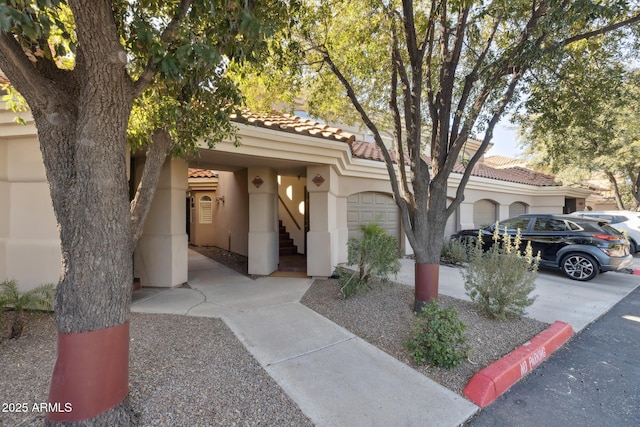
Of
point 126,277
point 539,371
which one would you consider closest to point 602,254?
point 539,371

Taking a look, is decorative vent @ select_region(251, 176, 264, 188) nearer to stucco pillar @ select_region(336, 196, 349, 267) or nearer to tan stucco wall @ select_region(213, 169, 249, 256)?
tan stucco wall @ select_region(213, 169, 249, 256)

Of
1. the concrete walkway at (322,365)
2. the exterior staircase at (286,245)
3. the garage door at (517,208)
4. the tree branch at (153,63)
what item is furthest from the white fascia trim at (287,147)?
the garage door at (517,208)

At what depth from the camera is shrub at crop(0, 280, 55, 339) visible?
12.3ft

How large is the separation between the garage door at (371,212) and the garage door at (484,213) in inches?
192

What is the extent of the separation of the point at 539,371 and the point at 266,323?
3.47 m

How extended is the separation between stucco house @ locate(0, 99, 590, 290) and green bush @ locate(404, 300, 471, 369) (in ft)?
12.6

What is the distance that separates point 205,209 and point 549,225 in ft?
42.4

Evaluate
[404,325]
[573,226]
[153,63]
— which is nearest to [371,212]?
[573,226]

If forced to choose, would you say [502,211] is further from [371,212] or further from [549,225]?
[371,212]

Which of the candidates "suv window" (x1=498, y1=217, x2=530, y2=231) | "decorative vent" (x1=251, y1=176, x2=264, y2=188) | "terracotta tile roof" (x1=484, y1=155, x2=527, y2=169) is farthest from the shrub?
"terracotta tile roof" (x1=484, y1=155, x2=527, y2=169)

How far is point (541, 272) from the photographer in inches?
336

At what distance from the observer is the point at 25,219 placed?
4918mm

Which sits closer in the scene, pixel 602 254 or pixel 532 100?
pixel 532 100

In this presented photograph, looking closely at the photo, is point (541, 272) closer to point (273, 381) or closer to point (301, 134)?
point (301, 134)
